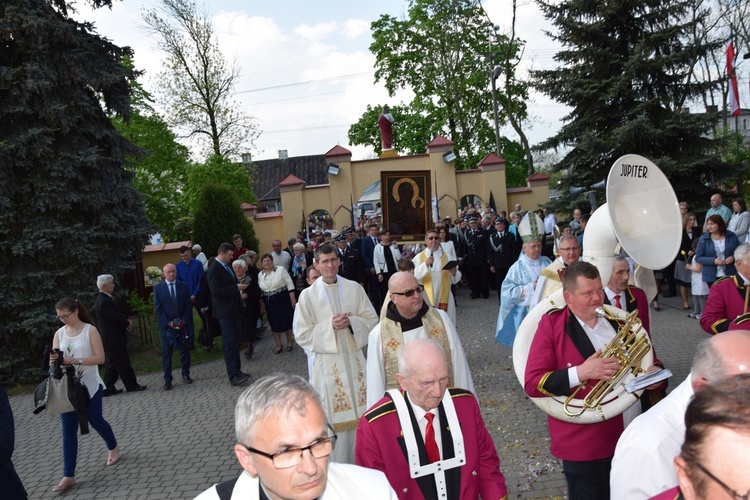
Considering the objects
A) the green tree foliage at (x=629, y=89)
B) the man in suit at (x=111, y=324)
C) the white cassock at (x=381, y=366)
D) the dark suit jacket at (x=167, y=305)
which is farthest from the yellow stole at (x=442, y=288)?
the green tree foliage at (x=629, y=89)

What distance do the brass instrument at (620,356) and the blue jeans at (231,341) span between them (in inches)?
264

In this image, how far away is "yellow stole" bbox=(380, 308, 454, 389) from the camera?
14.8 ft

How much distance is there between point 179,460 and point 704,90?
1673cm

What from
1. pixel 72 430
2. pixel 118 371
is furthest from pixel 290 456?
pixel 118 371

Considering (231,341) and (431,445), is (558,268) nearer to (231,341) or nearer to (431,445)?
(431,445)

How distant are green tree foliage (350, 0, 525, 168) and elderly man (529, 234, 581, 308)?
96.1 ft

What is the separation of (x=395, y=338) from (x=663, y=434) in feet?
8.11

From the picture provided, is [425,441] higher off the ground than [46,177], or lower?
lower

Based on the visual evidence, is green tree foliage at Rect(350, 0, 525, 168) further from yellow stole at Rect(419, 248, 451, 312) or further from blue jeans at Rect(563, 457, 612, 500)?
blue jeans at Rect(563, 457, 612, 500)

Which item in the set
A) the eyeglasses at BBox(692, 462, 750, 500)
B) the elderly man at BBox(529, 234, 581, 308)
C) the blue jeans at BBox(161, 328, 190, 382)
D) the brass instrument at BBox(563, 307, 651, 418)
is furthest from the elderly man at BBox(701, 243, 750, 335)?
the blue jeans at BBox(161, 328, 190, 382)

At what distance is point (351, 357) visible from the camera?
5816 millimetres

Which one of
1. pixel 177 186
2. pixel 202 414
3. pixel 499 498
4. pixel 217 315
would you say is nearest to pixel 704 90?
pixel 217 315

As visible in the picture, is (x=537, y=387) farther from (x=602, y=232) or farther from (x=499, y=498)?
(x=602, y=232)

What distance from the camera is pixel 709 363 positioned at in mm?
2324
